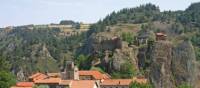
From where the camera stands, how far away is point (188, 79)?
365ft

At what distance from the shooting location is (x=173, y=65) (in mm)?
111625

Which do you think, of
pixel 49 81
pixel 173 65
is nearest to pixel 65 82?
pixel 49 81

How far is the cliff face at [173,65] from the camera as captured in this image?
110m

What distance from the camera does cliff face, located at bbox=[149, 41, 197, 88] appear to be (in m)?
110

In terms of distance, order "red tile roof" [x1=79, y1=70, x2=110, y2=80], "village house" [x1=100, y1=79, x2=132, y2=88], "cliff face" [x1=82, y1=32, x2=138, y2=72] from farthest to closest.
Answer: "cliff face" [x1=82, y1=32, x2=138, y2=72] → "red tile roof" [x1=79, y1=70, x2=110, y2=80] → "village house" [x1=100, y1=79, x2=132, y2=88]

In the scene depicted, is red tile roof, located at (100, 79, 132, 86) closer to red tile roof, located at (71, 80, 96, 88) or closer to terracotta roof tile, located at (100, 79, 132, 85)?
terracotta roof tile, located at (100, 79, 132, 85)

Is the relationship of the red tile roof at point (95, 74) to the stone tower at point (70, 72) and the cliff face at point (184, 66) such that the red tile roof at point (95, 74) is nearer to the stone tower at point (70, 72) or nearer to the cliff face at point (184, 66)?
the stone tower at point (70, 72)

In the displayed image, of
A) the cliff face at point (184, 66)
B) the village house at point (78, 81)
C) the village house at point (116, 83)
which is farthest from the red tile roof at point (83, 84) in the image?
→ the cliff face at point (184, 66)

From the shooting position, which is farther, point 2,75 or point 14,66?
point 14,66

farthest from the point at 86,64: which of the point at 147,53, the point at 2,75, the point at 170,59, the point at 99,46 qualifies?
the point at 2,75

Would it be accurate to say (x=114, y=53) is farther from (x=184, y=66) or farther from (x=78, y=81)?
(x=78, y=81)

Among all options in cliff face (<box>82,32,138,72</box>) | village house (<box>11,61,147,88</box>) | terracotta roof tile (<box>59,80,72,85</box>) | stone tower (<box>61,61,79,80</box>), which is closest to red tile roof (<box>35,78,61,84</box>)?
village house (<box>11,61,147,88</box>)

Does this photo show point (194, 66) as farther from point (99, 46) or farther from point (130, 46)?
point (99, 46)

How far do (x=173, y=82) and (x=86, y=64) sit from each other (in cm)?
3065
